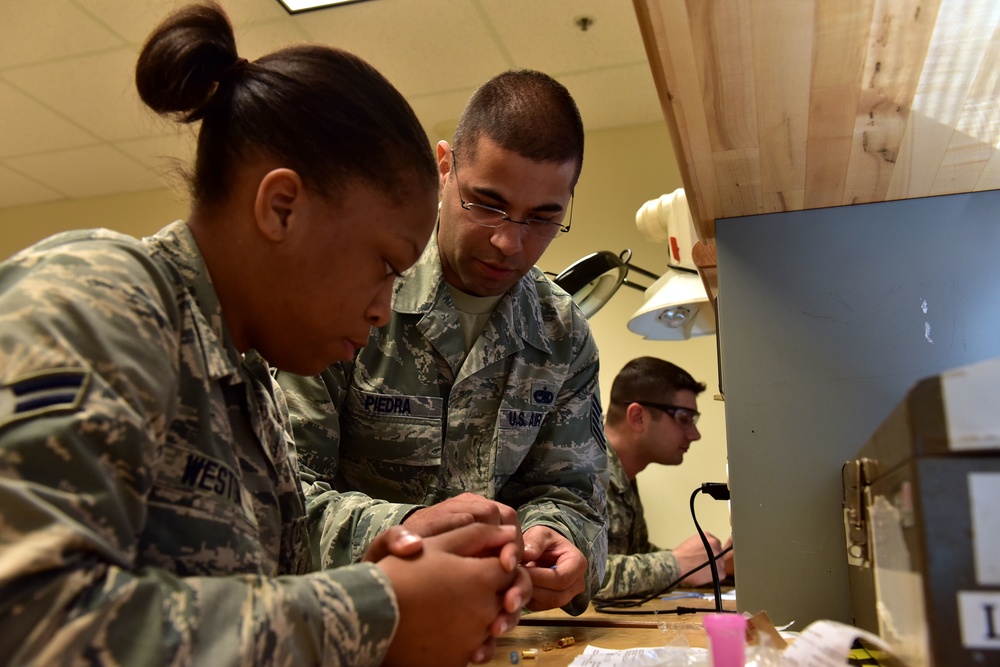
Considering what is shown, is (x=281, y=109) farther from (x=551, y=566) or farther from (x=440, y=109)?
(x=440, y=109)

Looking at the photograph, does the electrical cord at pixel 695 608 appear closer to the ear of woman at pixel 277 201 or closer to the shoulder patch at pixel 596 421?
the shoulder patch at pixel 596 421

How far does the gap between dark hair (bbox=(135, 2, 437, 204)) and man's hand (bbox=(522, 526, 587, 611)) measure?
1.74 feet

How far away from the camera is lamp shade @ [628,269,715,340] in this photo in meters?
2.13

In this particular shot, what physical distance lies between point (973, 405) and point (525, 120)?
3.10ft

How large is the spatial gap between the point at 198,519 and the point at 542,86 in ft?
3.25

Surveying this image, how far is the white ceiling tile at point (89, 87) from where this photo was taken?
127 inches

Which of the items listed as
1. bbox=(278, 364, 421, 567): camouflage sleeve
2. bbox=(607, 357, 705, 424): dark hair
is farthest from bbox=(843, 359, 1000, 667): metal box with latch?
bbox=(607, 357, 705, 424): dark hair

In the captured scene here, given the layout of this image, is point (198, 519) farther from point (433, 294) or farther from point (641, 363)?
point (641, 363)

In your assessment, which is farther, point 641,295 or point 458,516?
point 641,295

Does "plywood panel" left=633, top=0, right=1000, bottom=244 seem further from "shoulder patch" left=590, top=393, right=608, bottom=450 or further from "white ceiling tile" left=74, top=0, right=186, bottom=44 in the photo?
"white ceiling tile" left=74, top=0, right=186, bottom=44

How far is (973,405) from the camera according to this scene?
507 millimetres

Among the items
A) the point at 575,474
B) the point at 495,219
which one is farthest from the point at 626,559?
the point at 495,219

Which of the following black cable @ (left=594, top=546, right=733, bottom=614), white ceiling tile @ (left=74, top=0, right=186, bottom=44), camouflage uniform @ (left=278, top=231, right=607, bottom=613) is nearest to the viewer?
camouflage uniform @ (left=278, top=231, right=607, bottom=613)

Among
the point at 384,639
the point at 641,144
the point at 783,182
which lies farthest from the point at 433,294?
the point at 641,144
